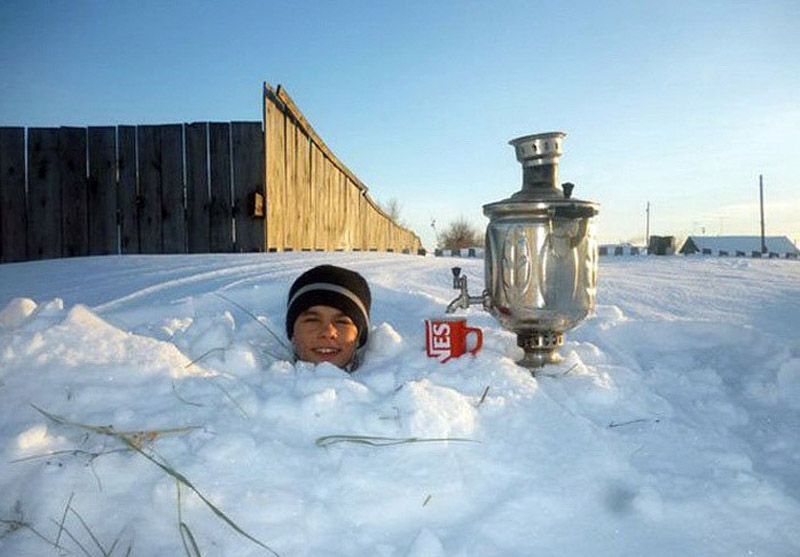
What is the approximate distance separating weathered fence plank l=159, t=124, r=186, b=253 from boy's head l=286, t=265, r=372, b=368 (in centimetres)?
316

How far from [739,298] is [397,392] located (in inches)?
109

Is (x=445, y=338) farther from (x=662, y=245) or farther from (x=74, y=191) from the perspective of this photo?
(x=662, y=245)

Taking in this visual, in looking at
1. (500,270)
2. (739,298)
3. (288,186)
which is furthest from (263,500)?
(288,186)

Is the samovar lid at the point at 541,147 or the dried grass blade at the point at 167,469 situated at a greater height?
the samovar lid at the point at 541,147

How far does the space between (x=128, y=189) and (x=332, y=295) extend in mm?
3819

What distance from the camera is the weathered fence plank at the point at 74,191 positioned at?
17.0 ft

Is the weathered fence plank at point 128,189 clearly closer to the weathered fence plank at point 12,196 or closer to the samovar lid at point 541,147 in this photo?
the weathered fence plank at point 12,196

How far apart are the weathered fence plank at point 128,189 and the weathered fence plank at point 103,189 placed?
58 millimetres

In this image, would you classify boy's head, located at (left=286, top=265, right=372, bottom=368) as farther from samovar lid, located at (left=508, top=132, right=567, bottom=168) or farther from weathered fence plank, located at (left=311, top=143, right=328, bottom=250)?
weathered fence plank, located at (left=311, top=143, right=328, bottom=250)

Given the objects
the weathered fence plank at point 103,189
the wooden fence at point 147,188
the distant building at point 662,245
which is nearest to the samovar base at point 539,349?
the wooden fence at point 147,188

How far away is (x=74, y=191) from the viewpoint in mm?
5223

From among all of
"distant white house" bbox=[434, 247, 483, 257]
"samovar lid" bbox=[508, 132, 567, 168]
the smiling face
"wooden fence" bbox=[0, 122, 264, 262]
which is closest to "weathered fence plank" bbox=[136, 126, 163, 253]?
"wooden fence" bbox=[0, 122, 264, 262]

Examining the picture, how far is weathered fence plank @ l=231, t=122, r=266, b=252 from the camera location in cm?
493

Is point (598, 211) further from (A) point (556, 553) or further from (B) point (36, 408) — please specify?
(B) point (36, 408)
